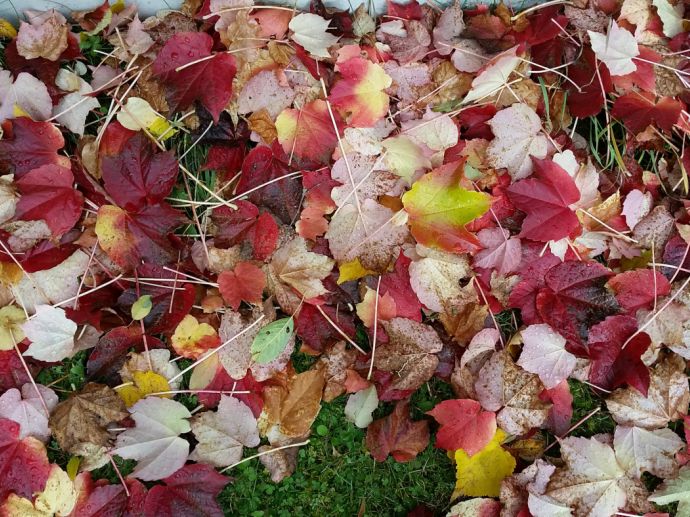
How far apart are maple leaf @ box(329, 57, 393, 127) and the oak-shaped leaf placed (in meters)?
0.81

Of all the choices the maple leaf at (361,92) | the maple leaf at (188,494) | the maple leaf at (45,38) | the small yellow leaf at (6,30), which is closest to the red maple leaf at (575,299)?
the maple leaf at (361,92)

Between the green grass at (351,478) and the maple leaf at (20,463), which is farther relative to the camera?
the green grass at (351,478)

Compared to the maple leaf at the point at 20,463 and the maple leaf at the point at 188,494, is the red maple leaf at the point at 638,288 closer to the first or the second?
the maple leaf at the point at 188,494

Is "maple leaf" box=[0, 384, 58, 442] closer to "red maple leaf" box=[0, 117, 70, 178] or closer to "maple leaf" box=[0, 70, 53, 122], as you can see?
"red maple leaf" box=[0, 117, 70, 178]

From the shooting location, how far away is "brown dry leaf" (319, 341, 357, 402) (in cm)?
172

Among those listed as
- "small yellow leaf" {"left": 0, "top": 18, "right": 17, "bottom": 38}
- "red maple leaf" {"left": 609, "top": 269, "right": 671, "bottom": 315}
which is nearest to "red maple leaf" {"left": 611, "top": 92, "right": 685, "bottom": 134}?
"red maple leaf" {"left": 609, "top": 269, "right": 671, "bottom": 315}

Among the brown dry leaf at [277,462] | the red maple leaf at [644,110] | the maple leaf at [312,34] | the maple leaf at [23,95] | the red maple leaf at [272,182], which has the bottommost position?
the brown dry leaf at [277,462]

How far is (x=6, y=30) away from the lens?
1711 millimetres

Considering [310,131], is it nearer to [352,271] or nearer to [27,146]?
[352,271]

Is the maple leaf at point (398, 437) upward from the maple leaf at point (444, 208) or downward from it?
downward

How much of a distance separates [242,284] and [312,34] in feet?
2.23

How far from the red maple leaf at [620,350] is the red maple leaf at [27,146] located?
1.46 m

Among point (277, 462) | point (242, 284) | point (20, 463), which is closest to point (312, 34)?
point (242, 284)

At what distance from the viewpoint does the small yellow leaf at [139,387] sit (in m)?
1.67
